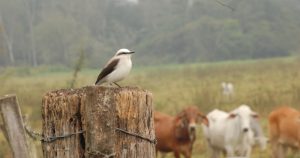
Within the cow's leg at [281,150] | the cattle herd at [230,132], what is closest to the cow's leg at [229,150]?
the cattle herd at [230,132]

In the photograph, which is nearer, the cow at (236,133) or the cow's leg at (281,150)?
the cow at (236,133)

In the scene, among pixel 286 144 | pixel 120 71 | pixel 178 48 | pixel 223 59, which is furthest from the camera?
pixel 178 48

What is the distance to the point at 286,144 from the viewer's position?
36.8 feet

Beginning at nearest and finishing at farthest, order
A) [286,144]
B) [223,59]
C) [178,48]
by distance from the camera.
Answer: [286,144], [223,59], [178,48]

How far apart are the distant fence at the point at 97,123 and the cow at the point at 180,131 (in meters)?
7.20

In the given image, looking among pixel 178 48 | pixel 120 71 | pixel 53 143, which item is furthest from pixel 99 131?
pixel 178 48

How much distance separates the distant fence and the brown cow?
818cm

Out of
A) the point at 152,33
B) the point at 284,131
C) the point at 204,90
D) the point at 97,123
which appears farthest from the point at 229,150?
the point at 152,33

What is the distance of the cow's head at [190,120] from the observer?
10344 mm

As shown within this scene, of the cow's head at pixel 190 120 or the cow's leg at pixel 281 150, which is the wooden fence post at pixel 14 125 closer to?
the cow's head at pixel 190 120

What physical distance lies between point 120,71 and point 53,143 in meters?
0.97

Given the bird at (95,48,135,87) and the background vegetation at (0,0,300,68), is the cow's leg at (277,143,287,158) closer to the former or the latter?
the bird at (95,48,135,87)

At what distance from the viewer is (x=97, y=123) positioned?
9.66 feet

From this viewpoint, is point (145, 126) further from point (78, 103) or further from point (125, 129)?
point (78, 103)
